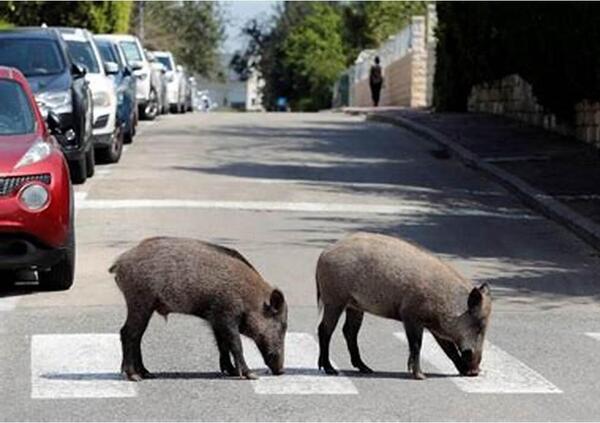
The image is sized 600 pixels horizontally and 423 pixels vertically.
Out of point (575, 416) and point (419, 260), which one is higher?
point (419, 260)

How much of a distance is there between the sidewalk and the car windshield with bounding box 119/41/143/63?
18.4 feet

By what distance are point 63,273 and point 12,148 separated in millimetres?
1048

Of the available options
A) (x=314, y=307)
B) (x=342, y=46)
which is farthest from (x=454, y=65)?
(x=342, y=46)

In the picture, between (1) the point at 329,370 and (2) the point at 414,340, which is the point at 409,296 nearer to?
(2) the point at 414,340

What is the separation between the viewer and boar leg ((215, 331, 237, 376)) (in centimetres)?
868

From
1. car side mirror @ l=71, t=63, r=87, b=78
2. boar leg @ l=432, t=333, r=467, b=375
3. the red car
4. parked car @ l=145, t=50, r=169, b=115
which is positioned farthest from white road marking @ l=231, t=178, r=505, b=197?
parked car @ l=145, t=50, r=169, b=115

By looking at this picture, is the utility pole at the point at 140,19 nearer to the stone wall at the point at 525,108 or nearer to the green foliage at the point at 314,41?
the green foliage at the point at 314,41

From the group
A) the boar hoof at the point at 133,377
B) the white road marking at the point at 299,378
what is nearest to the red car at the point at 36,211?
the white road marking at the point at 299,378

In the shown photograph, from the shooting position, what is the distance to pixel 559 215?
17.1 m

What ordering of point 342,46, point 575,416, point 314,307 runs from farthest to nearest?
point 342,46 → point 314,307 → point 575,416

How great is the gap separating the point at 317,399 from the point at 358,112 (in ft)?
112

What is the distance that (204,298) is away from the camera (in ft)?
28.3

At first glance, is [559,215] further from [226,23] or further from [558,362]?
[226,23]

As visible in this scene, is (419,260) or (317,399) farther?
(419,260)
